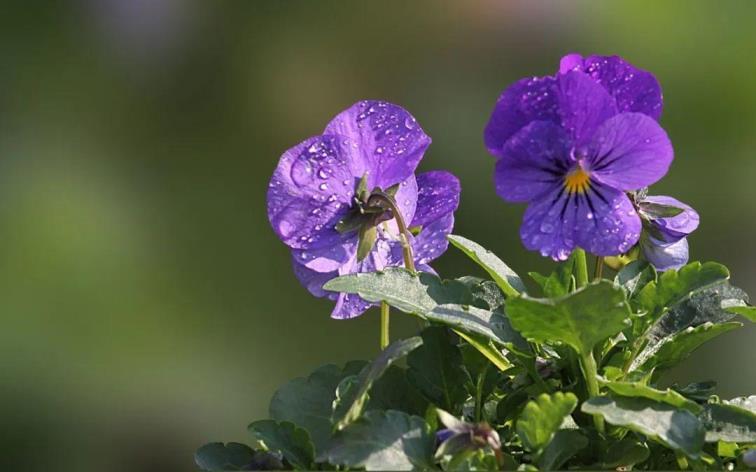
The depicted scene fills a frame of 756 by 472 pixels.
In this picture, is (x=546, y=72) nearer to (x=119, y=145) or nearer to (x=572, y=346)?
(x=119, y=145)

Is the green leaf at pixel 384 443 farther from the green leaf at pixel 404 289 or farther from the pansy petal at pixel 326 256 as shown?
the pansy petal at pixel 326 256

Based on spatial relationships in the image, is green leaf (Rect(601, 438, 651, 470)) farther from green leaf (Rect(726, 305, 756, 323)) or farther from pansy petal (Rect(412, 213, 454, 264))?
pansy petal (Rect(412, 213, 454, 264))

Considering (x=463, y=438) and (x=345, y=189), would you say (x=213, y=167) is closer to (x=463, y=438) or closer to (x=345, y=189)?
(x=345, y=189)

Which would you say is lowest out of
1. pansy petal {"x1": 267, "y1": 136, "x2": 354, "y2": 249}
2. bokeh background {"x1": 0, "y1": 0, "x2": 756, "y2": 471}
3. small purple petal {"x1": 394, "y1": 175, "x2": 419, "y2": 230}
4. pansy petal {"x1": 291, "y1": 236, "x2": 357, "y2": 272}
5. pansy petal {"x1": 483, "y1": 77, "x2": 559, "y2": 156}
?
bokeh background {"x1": 0, "y1": 0, "x2": 756, "y2": 471}

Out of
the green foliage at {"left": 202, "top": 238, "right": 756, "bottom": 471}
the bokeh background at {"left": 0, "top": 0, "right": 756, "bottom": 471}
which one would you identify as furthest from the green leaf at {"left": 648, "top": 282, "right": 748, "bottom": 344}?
the bokeh background at {"left": 0, "top": 0, "right": 756, "bottom": 471}

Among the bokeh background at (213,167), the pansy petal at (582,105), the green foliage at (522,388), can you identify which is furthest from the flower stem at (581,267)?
the bokeh background at (213,167)
